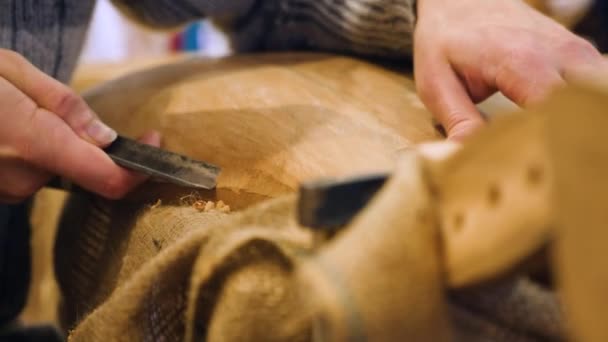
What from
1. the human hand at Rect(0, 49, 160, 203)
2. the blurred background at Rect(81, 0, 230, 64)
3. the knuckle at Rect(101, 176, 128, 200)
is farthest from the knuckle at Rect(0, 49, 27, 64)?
the blurred background at Rect(81, 0, 230, 64)

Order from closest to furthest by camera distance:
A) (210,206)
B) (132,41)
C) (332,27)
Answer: (210,206) → (332,27) → (132,41)

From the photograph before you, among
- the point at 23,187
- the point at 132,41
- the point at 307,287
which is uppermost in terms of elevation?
the point at 307,287

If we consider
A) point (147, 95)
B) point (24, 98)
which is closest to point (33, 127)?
point (24, 98)

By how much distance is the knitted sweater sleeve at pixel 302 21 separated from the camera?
669mm

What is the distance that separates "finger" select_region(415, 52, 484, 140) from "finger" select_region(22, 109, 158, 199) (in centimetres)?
24

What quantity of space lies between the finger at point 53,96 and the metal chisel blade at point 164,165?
0.05 ft

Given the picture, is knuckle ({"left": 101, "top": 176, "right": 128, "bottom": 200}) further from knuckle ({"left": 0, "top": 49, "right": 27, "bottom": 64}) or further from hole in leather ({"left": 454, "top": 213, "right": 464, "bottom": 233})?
hole in leather ({"left": 454, "top": 213, "right": 464, "bottom": 233})

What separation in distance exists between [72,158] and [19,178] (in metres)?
0.05

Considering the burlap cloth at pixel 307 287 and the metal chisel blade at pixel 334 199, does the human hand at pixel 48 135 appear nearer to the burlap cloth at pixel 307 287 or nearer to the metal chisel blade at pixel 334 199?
the burlap cloth at pixel 307 287

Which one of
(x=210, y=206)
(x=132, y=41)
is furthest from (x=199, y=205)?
(x=132, y=41)

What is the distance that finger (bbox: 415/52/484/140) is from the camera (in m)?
0.50

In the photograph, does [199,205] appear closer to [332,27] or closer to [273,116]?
[273,116]

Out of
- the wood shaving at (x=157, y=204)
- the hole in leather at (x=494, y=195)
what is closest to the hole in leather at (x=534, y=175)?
the hole in leather at (x=494, y=195)

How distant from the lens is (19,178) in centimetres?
50
